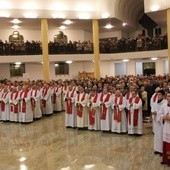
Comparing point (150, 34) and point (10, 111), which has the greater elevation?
point (150, 34)

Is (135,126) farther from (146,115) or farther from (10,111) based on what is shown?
(10,111)

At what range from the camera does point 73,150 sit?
10023 millimetres

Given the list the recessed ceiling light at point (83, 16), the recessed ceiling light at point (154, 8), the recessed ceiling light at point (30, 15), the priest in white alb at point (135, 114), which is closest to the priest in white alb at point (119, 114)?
the priest in white alb at point (135, 114)

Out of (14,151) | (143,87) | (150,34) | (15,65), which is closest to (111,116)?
(143,87)

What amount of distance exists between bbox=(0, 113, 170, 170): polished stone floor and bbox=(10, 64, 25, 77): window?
1427 centimetres

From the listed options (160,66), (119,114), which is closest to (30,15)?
(160,66)

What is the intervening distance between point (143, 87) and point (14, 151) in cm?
601

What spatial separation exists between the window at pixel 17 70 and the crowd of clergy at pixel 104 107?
1053 centimetres

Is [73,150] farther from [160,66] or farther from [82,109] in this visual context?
[160,66]

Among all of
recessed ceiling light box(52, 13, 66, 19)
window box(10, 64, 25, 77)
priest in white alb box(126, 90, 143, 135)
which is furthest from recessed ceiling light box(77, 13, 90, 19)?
priest in white alb box(126, 90, 143, 135)

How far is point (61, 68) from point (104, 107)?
57.1 feet

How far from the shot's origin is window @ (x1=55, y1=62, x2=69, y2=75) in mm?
29077

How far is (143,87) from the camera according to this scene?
13.4m

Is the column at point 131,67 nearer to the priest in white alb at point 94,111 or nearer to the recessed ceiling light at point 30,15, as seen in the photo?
the recessed ceiling light at point 30,15
